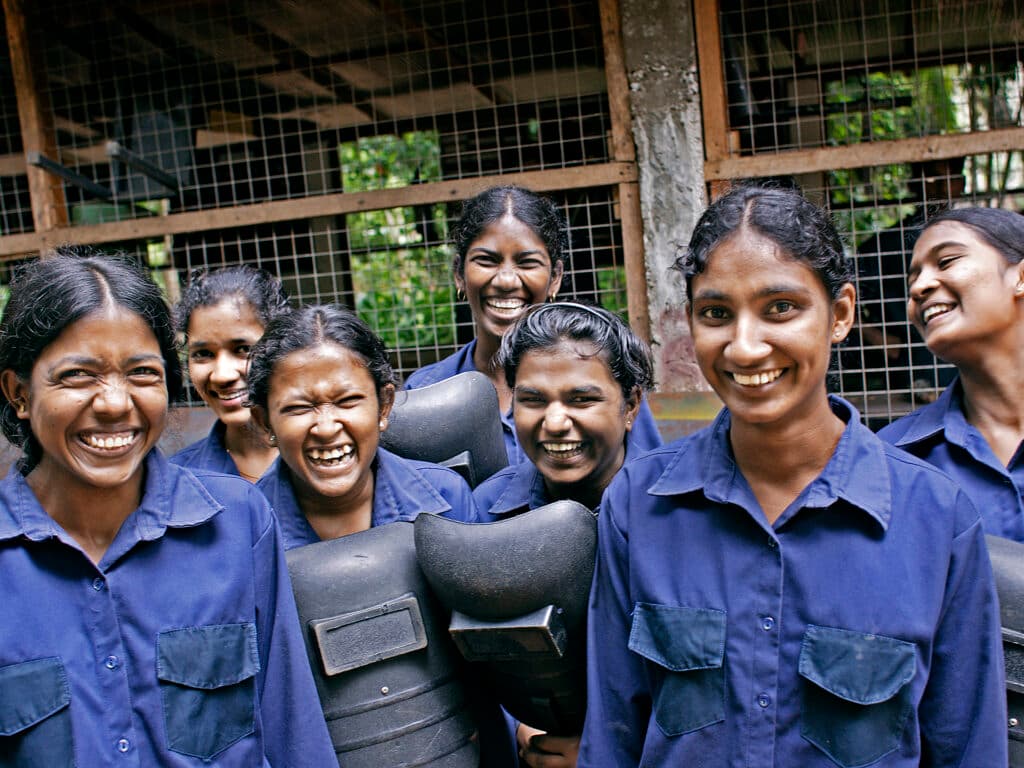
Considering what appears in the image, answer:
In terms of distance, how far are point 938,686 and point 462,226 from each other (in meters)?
1.86

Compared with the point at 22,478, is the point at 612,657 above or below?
below

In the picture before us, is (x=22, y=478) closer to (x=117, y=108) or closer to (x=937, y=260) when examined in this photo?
(x=937, y=260)

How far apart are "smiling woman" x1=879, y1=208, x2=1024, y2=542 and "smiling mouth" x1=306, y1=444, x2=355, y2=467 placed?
1.23 metres

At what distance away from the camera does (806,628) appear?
152 centimetres

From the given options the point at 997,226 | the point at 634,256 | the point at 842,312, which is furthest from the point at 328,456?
the point at 634,256

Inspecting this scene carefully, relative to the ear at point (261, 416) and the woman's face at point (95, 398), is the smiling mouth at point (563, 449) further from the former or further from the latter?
the woman's face at point (95, 398)

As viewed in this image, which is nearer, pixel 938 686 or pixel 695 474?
pixel 938 686

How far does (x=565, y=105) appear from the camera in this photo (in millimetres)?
5219

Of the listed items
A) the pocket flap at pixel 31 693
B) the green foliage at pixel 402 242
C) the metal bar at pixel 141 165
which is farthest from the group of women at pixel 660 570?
the green foliage at pixel 402 242

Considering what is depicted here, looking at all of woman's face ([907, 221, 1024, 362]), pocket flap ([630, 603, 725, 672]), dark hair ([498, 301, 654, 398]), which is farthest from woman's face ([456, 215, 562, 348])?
pocket flap ([630, 603, 725, 672])

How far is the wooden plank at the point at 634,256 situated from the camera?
3.59m

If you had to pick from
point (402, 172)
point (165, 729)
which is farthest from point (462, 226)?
point (402, 172)

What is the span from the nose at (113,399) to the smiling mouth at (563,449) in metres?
0.85

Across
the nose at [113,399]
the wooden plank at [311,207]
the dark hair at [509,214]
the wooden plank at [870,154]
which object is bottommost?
the nose at [113,399]
